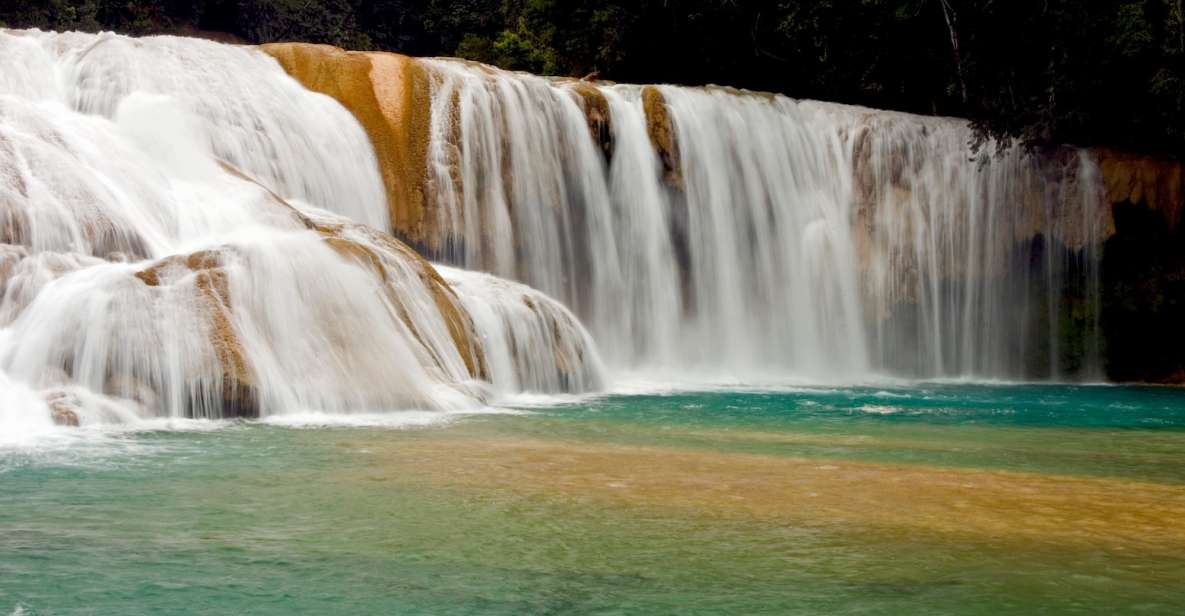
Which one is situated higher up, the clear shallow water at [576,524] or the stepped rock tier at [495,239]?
the stepped rock tier at [495,239]

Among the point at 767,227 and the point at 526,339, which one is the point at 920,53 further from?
the point at 526,339

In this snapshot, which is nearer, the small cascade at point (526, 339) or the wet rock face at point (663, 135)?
the small cascade at point (526, 339)

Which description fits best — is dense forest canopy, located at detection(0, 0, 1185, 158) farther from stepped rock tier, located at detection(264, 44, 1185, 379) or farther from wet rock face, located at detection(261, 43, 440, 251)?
wet rock face, located at detection(261, 43, 440, 251)

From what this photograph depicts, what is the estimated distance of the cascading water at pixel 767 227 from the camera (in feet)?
68.6

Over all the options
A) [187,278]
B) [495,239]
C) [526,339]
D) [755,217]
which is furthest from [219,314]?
[755,217]

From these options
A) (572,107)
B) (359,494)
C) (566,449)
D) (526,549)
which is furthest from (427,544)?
(572,107)

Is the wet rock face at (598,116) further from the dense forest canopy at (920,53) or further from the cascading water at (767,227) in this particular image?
the dense forest canopy at (920,53)

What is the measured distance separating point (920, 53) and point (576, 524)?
22563 mm

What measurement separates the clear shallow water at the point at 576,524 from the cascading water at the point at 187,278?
100cm

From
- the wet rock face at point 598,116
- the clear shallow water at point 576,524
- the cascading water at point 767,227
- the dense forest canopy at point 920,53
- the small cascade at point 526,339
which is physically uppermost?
the dense forest canopy at point 920,53

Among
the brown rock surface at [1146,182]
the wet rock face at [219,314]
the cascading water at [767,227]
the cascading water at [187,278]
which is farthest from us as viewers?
the brown rock surface at [1146,182]

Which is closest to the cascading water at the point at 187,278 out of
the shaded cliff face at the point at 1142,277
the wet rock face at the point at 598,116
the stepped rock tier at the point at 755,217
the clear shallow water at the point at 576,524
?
the clear shallow water at the point at 576,524

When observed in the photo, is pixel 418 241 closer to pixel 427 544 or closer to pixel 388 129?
pixel 388 129

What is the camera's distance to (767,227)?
23.4 meters
